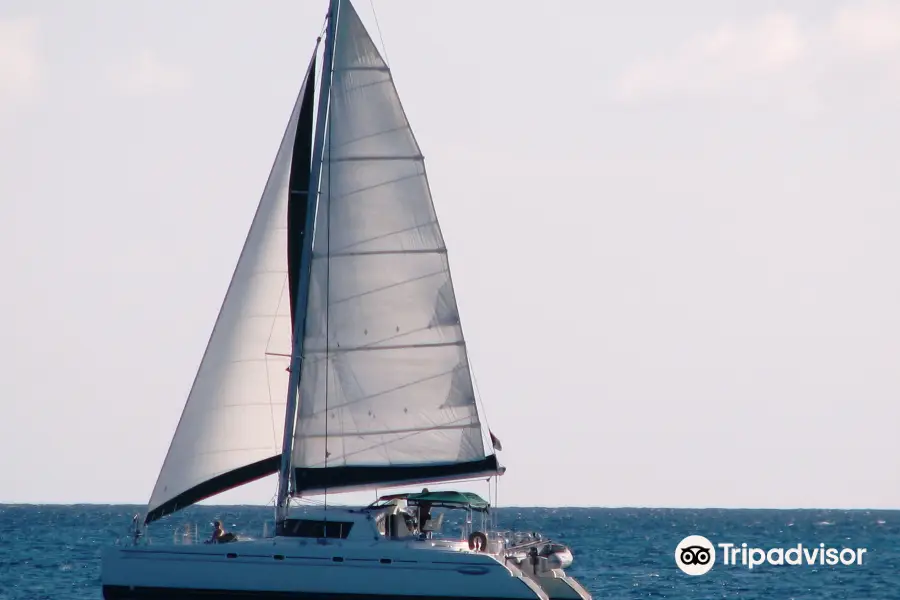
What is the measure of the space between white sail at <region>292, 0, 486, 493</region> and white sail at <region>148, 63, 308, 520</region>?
1160mm

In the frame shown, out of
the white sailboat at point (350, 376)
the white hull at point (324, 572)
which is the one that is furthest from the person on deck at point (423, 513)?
the white hull at point (324, 572)

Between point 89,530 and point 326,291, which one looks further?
point 89,530

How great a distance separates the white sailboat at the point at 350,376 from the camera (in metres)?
33.9

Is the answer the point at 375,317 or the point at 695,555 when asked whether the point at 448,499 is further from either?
the point at 695,555

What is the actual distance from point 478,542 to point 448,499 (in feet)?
3.20

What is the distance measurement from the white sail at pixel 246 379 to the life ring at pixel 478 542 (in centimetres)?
408

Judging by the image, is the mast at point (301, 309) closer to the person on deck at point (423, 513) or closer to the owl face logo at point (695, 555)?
the person on deck at point (423, 513)

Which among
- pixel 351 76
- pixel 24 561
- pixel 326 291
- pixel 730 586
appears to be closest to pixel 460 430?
pixel 326 291

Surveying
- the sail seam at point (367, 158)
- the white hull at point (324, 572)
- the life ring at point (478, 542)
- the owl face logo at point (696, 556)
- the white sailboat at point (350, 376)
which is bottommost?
the white hull at point (324, 572)

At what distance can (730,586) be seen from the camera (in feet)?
176

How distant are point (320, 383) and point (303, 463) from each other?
1518 mm

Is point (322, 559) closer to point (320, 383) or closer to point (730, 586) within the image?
point (320, 383)

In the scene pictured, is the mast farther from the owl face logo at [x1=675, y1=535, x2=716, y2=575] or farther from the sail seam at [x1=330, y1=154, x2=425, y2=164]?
the owl face logo at [x1=675, y1=535, x2=716, y2=575]

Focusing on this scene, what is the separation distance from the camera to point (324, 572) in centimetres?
3288
